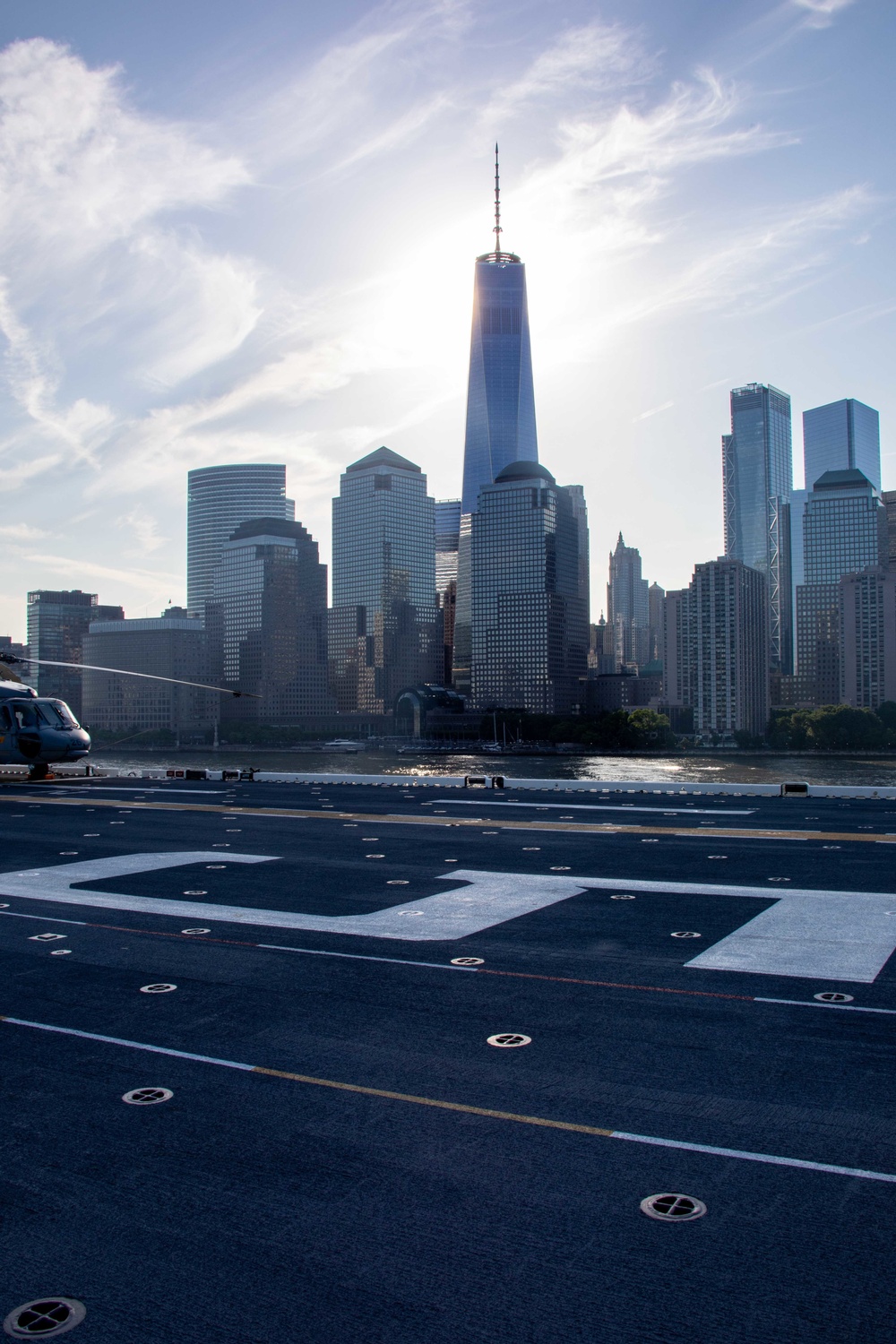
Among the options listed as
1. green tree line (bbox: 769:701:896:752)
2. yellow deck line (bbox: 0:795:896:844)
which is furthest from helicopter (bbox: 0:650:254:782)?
green tree line (bbox: 769:701:896:752)

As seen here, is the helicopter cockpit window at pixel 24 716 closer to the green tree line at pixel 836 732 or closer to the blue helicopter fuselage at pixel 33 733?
the blue helicopter fuselage at pixel 33 733

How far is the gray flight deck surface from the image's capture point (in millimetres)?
4617

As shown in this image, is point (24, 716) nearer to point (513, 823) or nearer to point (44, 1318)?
point (513, 823)

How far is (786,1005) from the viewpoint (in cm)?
893

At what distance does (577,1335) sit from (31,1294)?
2713mm

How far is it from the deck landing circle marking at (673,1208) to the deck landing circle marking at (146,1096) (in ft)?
12.0

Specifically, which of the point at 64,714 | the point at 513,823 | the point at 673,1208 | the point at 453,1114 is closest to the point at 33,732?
the point at 64,714

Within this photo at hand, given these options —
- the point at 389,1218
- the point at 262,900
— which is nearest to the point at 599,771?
the point at 262,900

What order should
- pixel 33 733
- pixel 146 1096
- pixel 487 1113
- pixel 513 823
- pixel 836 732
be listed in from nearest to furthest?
pixel 487 1113
pixel 146 1096
pixel 513 823
pixel 33 733
pixel 836 732

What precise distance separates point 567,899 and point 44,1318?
10607 mm

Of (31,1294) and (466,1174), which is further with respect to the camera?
(466,1174)

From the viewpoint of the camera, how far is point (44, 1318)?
4531 millimetres

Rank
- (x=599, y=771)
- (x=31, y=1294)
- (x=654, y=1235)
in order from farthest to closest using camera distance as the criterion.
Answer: (x=599, y=771) → (x=654, y=1235) → (x=31, y=1294)

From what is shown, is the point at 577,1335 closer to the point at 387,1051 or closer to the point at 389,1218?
the point at 389,1218
